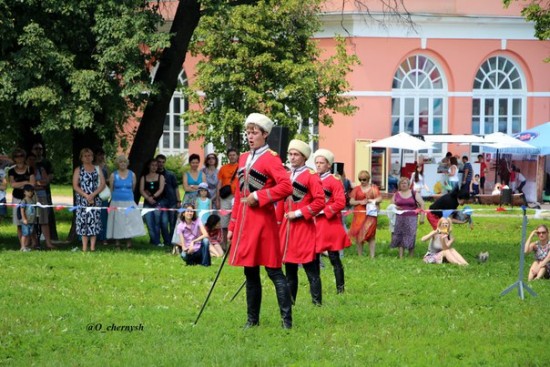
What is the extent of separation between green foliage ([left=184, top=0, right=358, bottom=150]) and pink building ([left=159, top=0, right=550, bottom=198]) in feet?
27.6

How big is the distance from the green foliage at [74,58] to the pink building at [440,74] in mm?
21194

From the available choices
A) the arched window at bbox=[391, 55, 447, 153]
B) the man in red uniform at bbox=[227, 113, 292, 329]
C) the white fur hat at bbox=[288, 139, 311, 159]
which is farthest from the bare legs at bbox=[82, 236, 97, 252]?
the arched window at bbox=[391, 55, 447, 153]

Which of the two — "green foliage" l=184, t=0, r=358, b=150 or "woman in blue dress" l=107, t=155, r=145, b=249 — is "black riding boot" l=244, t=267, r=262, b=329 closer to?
"woman in blue dress" l=107, t=155, r=145, b=249

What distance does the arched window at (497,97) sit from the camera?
4412cm

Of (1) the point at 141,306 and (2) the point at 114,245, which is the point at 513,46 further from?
(1) the point at 141,306

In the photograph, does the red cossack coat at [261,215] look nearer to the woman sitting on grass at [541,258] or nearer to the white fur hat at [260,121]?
the white fur hat at [260,121]

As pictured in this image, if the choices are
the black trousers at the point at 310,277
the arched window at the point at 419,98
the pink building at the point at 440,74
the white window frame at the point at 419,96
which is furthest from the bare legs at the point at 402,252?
the arched window at the point at 419,98

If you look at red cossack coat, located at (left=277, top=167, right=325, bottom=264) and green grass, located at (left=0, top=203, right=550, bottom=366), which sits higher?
red cossack coat, located at (left=277, top=167, right=325, bottom=264)

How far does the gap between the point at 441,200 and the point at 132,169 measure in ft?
19.8

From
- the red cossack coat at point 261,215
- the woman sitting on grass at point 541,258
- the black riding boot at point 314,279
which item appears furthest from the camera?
the woman sitting on grass at point 541,258

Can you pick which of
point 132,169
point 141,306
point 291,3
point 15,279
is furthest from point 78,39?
point 291,3

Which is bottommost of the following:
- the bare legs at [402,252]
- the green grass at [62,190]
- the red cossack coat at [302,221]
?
the bare legs at [402,252]

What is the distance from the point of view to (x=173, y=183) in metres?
22.8

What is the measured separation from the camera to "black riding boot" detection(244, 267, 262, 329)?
1175 cm
